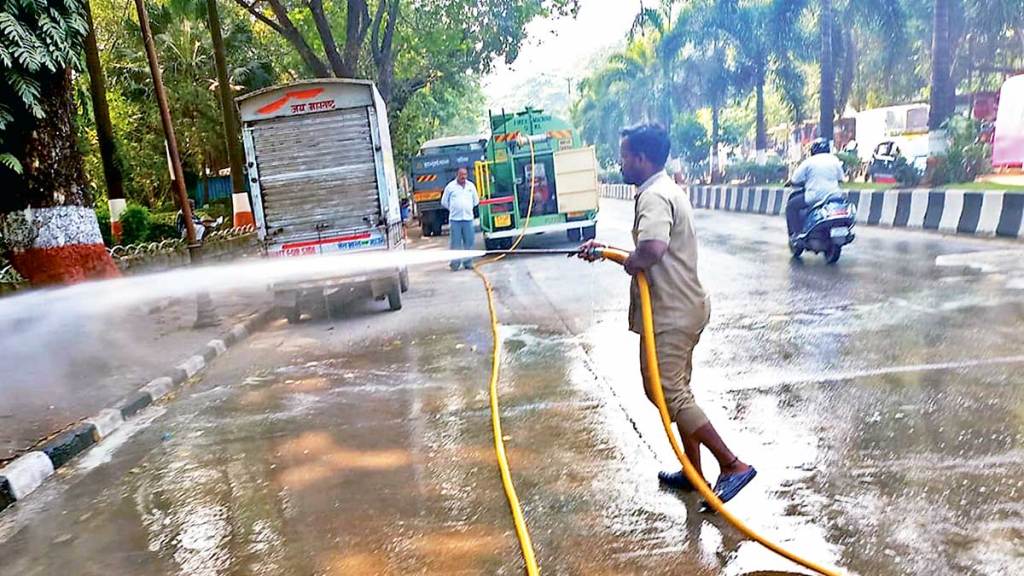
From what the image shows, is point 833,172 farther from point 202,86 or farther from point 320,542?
point 202,86

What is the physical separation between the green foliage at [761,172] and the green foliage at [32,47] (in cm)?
2283

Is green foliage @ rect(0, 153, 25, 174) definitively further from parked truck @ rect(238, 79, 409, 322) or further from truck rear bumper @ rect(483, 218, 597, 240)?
truck rear bumper @ rect(483, 218, 597, 240)

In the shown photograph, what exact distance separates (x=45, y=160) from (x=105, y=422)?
208 inches

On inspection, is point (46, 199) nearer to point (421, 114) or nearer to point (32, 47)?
point (32, 47)

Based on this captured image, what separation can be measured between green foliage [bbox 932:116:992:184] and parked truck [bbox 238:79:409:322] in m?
11.6

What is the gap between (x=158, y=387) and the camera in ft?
23.2

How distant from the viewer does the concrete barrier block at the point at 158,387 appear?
691 cm

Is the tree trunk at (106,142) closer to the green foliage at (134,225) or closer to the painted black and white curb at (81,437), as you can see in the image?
the green foliage at (134,225)

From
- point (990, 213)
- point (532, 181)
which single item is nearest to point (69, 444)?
point (532, 181)

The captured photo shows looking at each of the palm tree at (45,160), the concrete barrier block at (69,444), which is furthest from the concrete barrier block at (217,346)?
the concrete barrier block at (69,444)

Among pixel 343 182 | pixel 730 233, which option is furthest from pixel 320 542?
pixel 730 233

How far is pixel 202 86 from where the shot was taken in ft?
91.1

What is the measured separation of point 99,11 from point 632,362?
26.6 m

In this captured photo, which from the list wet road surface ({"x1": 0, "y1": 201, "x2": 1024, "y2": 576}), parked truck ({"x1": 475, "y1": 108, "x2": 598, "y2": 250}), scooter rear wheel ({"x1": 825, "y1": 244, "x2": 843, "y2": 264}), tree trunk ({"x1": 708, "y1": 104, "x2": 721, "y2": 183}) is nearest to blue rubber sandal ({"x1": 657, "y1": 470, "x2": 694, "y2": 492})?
wet road surface ({"x1": 0, "y1": 201, "x2": 1024, "y2": 576})
